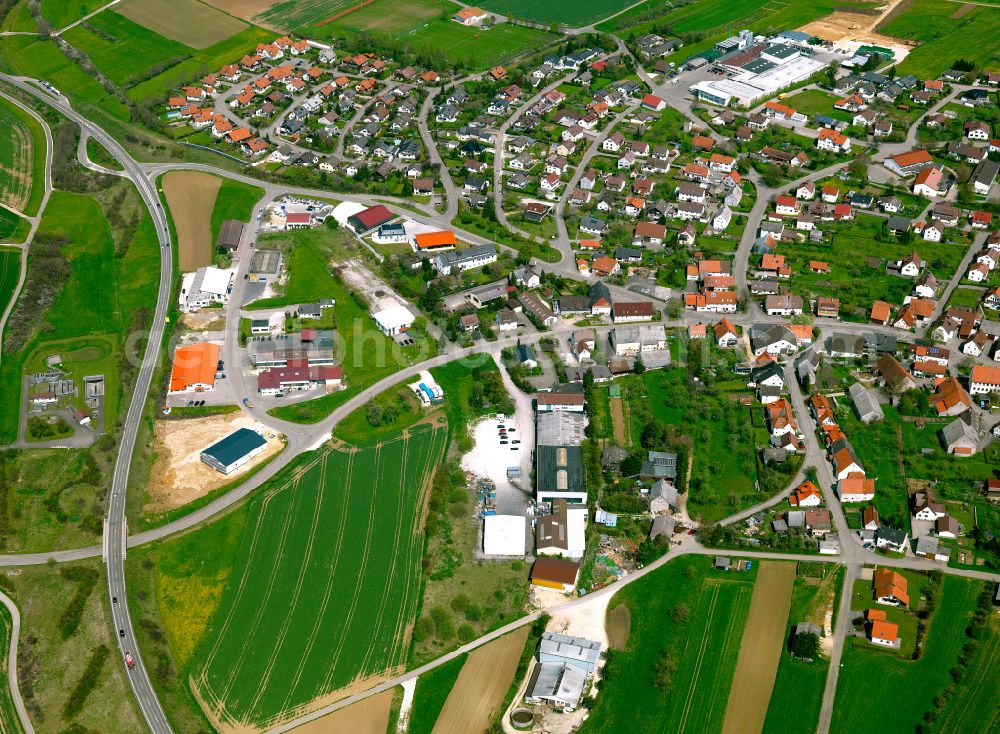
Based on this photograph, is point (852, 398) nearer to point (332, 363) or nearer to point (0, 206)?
point (332, 363)

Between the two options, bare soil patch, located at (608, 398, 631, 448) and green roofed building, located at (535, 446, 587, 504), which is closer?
green roofed building, located at (535, 446, 587, 504)

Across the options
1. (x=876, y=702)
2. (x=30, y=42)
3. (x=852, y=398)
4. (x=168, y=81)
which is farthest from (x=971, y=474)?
(x=30, y=42)

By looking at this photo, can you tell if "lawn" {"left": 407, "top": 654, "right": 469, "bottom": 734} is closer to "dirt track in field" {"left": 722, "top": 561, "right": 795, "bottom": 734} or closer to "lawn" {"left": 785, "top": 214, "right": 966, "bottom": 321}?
"dirt track in field" {"left": 722, "top": 561, "right": 795, "bottom": 734}

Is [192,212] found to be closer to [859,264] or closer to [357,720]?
[357,720]

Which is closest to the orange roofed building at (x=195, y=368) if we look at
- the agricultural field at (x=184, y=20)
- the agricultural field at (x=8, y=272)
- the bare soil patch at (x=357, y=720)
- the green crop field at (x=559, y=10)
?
the agricultural field at (x=8, y=272)

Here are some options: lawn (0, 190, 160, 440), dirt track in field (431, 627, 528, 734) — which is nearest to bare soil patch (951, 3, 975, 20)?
lawn (0, 190, 160, 440)

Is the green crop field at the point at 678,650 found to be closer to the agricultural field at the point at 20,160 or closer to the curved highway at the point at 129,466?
the curved highway at the point at 129,466

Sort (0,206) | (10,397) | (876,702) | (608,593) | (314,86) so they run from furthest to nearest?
(314,86), (0,206), (10,397), (608,593), (876,702)
